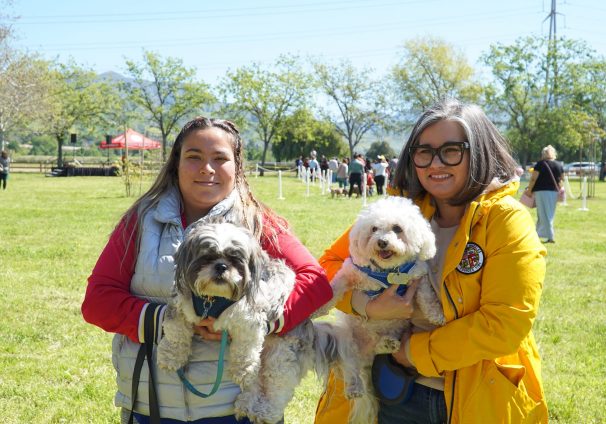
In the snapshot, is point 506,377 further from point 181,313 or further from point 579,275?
point 579,275

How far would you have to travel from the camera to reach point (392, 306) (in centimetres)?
337

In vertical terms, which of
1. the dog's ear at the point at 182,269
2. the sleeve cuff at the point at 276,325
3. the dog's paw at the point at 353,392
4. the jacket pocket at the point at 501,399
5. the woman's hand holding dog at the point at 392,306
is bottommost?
the dog's paw at the point at 353,392

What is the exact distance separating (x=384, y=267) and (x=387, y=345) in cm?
45

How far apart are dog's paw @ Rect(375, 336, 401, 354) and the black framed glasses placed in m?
0.97

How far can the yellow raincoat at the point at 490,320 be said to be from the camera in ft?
8.95

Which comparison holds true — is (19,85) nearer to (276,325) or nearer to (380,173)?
(380,173)

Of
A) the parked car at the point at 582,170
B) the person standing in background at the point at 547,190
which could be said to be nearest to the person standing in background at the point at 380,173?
the person standing in background at the point at 547,190

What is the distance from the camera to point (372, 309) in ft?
11.1

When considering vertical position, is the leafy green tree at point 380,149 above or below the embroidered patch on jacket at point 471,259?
above

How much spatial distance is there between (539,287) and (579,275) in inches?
349

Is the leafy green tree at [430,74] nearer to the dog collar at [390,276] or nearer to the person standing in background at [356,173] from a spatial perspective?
the person standing in background at [356,173]

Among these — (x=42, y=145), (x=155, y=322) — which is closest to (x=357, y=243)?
(x=155, y=322)

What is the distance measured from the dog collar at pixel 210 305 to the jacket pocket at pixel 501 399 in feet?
4.06

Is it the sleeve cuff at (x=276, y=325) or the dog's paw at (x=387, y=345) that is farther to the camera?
the dog's paw at (x=387, y=345)
